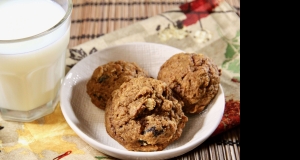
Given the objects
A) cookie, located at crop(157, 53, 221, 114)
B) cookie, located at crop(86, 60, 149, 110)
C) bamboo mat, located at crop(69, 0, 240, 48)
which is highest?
cookie, located at crop(157, 53, 221, 114)

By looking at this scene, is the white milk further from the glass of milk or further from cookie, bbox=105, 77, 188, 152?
cookie, bbox=105, 77, 188, 152

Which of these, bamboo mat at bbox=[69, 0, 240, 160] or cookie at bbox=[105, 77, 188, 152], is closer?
cookie at bbox=[105, 77, 188, 152]

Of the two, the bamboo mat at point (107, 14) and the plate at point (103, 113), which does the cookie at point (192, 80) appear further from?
the bamboo mat at point (107, 14)

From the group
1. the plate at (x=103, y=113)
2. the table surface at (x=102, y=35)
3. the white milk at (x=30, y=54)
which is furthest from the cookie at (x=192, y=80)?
the white milk at (x=30, y=54)

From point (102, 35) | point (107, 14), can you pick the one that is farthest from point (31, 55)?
point (107, 14)

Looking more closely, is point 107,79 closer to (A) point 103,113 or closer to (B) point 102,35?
(A) point 103,113

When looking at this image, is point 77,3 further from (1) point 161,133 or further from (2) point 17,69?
(1) point 161,133

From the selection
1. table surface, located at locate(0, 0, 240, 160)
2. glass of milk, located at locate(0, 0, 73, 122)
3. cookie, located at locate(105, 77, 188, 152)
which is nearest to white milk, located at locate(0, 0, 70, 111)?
glass of milk, located at locate(0, 0, 73, 122)
